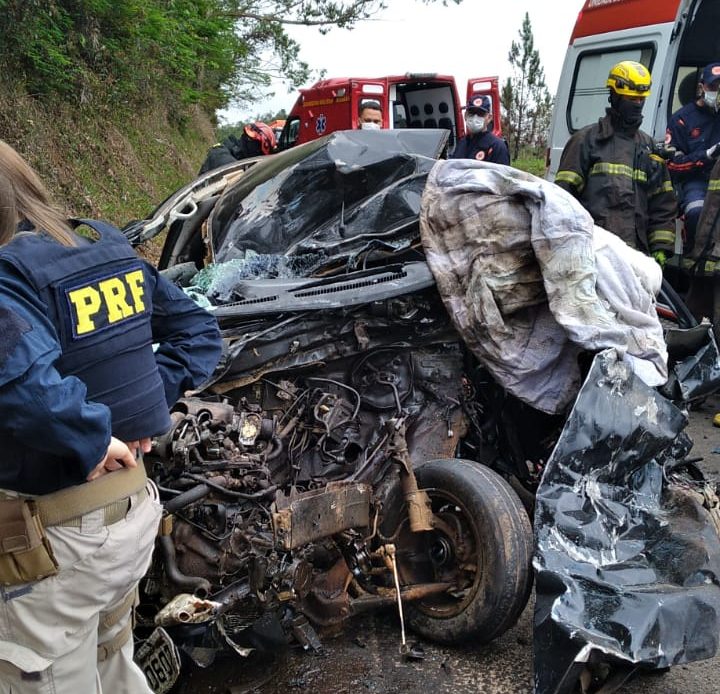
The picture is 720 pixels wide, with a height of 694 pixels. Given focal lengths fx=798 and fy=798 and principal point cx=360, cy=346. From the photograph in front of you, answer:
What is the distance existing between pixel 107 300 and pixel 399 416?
62.7 inches

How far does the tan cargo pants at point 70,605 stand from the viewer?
1590 mm

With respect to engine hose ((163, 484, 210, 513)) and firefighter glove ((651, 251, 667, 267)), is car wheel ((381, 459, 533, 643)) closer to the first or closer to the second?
engine hose ((163, 484, 210, 513))

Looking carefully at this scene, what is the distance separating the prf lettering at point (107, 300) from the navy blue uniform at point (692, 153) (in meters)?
4.99

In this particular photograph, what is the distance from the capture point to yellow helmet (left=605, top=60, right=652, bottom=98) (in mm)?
5094

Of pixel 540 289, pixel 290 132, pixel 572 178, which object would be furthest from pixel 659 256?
pixel 290 132

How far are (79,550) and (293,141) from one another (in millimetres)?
10706

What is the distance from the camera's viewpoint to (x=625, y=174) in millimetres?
5117

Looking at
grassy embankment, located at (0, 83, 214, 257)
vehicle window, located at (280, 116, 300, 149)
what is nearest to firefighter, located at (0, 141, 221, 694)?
grassy embankment, located at (0, 83, 214, 257)

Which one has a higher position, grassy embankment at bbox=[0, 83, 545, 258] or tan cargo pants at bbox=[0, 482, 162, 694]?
tan cargo pants at bbox=[0, 482, 162, 694]

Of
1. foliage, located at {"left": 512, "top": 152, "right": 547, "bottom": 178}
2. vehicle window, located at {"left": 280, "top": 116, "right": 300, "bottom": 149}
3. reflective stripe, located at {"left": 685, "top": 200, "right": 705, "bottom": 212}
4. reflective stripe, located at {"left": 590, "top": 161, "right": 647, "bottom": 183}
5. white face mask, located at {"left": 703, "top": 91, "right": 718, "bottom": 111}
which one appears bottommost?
foliage, located at {"left": 512, "top": 152, "right": 547, "bottom": 178}

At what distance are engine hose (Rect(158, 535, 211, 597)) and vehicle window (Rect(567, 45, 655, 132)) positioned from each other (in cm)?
591

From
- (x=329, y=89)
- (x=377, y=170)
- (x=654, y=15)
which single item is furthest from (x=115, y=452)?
(x=329, y=89)

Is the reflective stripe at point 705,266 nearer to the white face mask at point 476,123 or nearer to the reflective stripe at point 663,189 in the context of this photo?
the reflective stripe at point 663,189

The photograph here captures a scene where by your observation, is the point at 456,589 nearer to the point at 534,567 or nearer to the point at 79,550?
the point at 534,567
